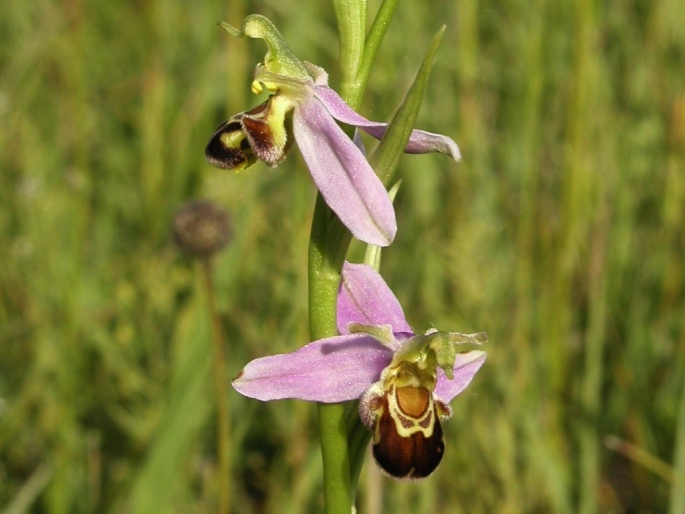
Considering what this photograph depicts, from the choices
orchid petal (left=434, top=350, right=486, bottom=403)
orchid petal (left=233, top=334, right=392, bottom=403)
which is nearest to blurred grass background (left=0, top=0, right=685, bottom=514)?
orchid petal (left=434, top=350, right=486, bottom=403)

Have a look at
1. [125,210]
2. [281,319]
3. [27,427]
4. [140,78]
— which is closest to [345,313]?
[281,319]

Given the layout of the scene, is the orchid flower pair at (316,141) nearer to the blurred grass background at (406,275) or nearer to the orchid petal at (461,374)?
the orchid petal at (461,374)

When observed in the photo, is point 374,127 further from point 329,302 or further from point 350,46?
point 329,302

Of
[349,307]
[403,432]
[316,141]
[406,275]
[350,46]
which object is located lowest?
[403,432]

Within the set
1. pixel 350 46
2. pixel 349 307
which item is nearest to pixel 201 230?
pixel 349 307

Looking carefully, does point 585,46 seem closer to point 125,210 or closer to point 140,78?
point 125,210

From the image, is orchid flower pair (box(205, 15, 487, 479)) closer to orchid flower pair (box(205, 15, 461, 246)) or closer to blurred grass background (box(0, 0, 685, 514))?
orchid flower pair (box(205, 15, 461, 246))
